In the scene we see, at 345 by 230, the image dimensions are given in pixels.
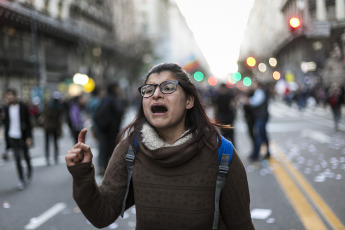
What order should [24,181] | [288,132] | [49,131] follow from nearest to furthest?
1. [24,181]
2. [49,131]
3. [288,132]

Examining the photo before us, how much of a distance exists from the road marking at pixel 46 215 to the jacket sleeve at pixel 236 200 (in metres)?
3.42

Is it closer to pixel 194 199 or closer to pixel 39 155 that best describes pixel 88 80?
pixel 39 155

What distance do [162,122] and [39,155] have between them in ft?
34.1

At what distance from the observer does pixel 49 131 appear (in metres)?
9.70

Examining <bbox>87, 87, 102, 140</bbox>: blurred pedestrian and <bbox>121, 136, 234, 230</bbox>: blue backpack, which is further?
<bbox>87, 87, 102, 140</bbox>: blurred pedestrian

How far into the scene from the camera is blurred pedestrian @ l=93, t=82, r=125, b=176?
7.62m

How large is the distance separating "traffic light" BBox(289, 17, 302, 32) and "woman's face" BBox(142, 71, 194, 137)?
7.21 metres

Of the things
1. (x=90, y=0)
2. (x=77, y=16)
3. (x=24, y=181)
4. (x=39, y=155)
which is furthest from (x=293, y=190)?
(x=90, y=0)

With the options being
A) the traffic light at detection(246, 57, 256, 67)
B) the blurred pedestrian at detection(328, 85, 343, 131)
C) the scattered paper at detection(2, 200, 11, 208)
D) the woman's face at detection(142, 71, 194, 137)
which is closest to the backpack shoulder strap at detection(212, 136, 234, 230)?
the woman's face at detection(142, 71, 194, 137)

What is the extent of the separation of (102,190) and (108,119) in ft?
18.2

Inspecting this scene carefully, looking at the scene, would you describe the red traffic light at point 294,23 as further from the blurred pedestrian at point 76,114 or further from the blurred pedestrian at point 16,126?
the blurred pedestrian at point 16,126

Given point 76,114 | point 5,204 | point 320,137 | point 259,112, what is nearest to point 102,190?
point 5,204

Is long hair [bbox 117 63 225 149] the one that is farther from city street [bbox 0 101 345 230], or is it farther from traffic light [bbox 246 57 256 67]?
traffic light [bbox 246 57 256 67]

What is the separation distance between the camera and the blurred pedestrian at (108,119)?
762 centimetres
